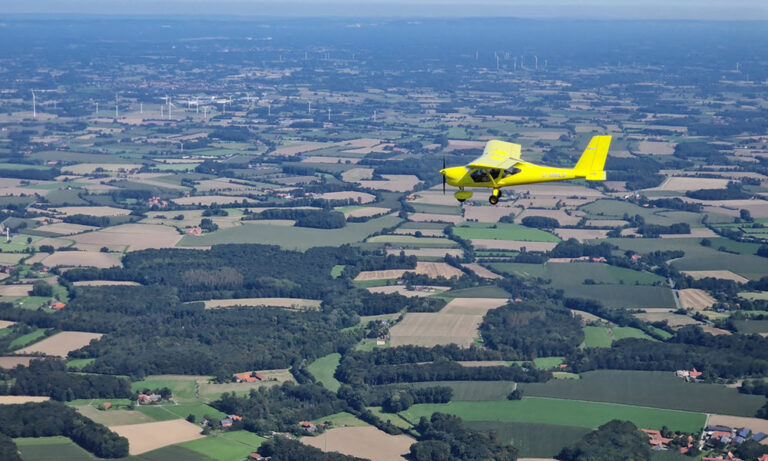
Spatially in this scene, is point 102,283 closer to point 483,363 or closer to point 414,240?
point 414,240

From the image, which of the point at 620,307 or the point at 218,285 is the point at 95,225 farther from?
the point at 620,307

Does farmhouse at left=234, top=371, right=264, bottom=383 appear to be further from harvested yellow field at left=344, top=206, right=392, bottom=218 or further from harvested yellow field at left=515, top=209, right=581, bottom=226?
harvested yellow field at left=515, top=209, right=581, bottom=226

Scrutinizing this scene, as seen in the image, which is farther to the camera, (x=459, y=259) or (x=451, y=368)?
(x=459, y=259)

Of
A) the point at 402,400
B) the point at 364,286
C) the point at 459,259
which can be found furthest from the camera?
the point at 459,259

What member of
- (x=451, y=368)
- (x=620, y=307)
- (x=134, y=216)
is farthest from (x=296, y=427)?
(x=134, y=216)

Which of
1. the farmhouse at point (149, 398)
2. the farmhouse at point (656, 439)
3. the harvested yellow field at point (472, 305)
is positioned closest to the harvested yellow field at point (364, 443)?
the farmhouse at point (149, 398)

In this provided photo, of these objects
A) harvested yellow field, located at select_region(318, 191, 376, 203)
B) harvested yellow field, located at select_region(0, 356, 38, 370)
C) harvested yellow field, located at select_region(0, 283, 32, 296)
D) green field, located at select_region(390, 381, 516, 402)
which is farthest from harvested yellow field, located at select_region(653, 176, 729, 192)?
harvested yellow field, located at select_region(0, 356, 38, 370)

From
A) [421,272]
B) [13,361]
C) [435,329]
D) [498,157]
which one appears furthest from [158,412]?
[421,272]
